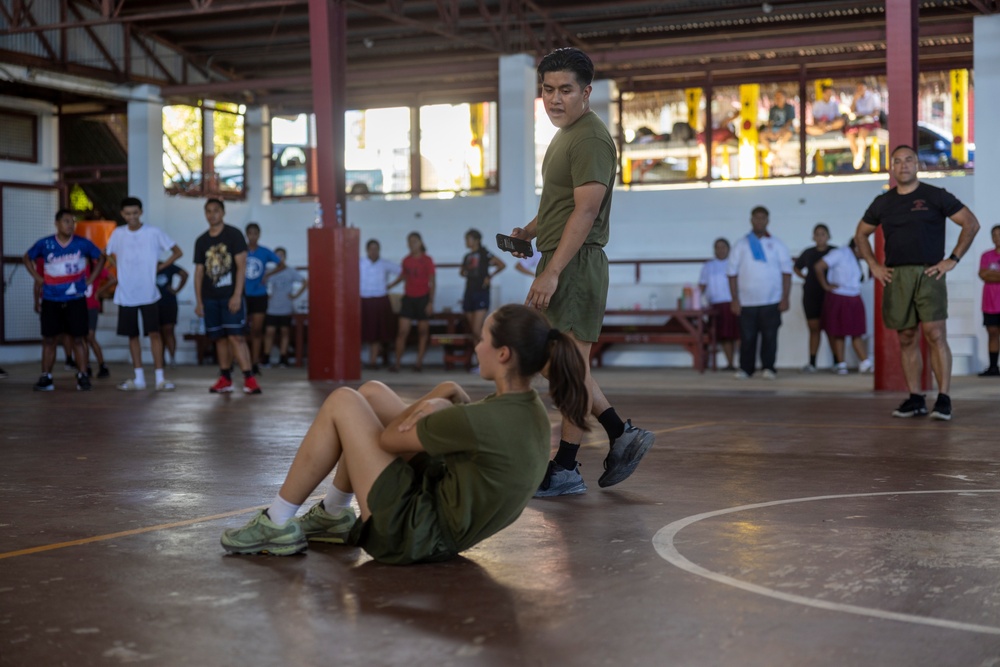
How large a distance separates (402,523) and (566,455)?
1750mm

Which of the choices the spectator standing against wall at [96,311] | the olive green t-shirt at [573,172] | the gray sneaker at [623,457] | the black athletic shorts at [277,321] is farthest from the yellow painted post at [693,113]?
the gray sneaker at [623,457]

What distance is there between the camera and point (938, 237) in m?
8.63

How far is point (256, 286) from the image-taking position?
52.3 ft

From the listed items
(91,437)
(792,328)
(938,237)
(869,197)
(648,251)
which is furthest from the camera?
(648,251)

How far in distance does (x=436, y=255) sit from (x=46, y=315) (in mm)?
10169

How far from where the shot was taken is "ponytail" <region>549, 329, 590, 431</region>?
12.2 ft

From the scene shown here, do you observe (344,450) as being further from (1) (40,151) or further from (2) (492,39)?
(1) (40,151)

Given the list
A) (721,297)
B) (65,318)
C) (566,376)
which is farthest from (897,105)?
(566,376)

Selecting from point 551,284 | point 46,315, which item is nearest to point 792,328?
point 46,315

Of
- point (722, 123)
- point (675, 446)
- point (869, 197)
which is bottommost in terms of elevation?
point (675, 446)

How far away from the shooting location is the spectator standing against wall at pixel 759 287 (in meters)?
14.2

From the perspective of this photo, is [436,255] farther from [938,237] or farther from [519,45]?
[938,237]

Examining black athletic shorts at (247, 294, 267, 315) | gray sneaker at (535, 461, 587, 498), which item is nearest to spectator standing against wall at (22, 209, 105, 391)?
black athletic shorts at (247, 294, 267, 315)

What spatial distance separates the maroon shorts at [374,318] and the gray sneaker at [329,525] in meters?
13.7
